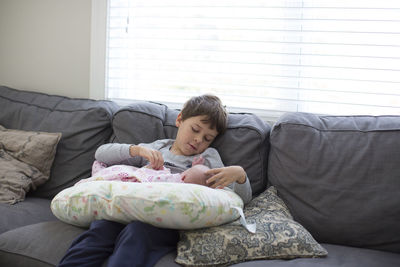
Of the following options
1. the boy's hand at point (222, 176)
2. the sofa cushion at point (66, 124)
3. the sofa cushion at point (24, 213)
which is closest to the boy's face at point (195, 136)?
the boy's hand at point (222, 176)

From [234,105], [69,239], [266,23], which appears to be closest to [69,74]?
[234,105]

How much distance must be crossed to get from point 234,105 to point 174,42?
0.53 metres

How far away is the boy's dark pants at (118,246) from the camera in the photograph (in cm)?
134

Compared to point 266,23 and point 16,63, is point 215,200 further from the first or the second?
point 16,63

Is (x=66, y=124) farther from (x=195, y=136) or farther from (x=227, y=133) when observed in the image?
(x=227, y=133)

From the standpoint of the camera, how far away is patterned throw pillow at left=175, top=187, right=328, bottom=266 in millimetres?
1426

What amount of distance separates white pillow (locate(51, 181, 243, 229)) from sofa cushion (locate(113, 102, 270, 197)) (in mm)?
451

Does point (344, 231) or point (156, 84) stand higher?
point (156, 84)

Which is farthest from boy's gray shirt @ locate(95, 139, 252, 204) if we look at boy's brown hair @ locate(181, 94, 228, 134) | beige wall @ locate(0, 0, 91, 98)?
beige wall @ locate(0, 0, 91, 98)

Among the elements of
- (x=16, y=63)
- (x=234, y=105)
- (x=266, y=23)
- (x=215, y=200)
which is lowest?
(x=215, y=200)

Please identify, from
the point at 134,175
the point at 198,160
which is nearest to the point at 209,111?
the point at 198,160

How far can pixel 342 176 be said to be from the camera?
1797 millimetres

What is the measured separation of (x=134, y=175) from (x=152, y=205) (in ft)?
1.21

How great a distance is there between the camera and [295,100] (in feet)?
7.59
